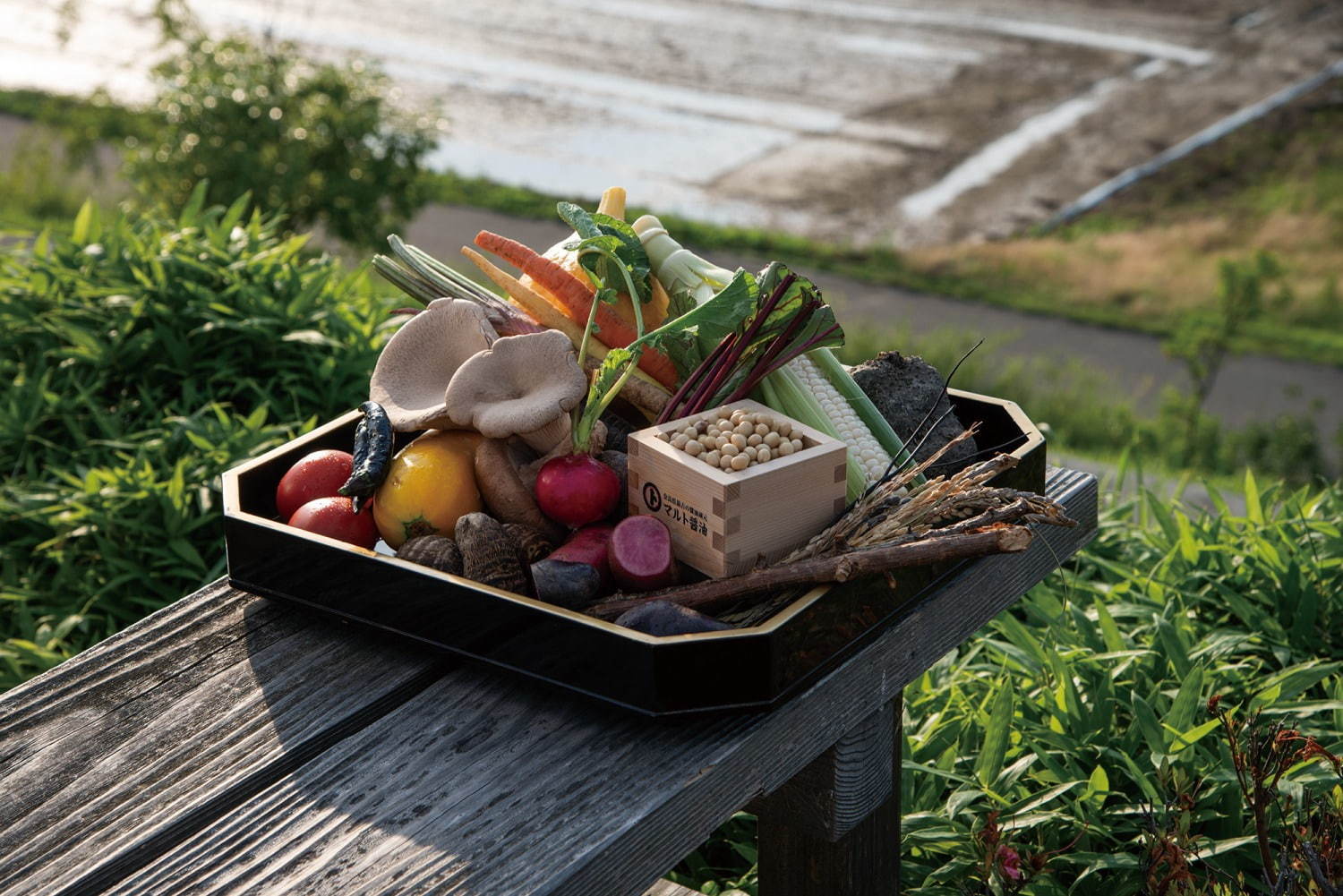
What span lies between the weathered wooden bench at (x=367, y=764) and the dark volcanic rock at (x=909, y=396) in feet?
0.66

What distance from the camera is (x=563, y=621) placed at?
1.48 meters

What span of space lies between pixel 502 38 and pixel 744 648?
1561 centimetres

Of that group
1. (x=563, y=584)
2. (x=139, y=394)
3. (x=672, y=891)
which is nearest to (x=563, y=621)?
(x=563, y=584)

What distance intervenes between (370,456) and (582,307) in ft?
1.34

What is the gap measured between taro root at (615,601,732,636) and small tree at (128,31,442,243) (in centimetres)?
519

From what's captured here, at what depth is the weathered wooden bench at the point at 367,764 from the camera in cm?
133

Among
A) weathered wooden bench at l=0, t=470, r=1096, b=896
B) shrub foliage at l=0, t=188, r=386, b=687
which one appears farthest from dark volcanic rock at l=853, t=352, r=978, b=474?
shrub foliage at l=0, t=188, r=386, b=687

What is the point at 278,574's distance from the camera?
1.73m

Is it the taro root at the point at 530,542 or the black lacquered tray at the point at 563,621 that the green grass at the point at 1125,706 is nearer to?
the black lacquered tray at the point at 563,621

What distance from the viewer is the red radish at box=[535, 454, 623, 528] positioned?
1.68 m

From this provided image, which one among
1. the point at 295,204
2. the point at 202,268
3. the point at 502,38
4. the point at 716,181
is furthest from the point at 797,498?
the point at 502,38

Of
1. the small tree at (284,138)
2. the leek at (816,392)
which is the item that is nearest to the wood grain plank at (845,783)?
the leek at (816,392)

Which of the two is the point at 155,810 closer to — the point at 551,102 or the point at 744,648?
the point at 744,648

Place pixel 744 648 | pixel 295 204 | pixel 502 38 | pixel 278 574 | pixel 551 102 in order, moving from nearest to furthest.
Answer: pixel 744 648 → pixel 278 574 → pixel 295 204 → pixel 551 102 → pixel 502 38
